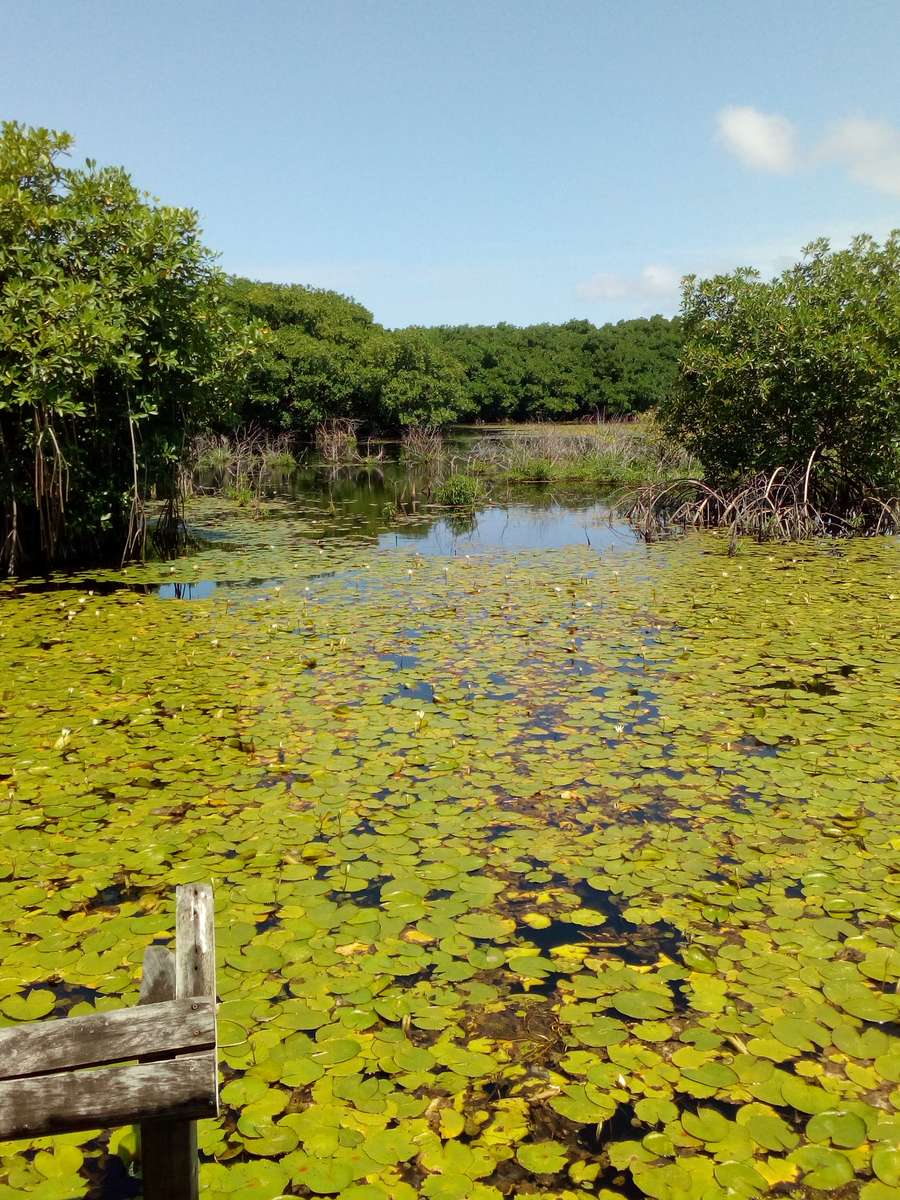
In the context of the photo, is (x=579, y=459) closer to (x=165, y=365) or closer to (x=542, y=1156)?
(x=165, y=365)

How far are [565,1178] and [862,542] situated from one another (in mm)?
13680

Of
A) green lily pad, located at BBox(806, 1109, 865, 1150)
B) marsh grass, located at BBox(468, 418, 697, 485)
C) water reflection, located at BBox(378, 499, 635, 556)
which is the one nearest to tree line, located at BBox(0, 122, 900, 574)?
water reflection, located at BBox(378, 499, 635, 556)

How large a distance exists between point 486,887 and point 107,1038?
2.71m

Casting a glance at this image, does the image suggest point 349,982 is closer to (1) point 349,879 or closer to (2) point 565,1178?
(1) point 349,879

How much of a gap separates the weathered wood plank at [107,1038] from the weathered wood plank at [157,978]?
0.11 metres

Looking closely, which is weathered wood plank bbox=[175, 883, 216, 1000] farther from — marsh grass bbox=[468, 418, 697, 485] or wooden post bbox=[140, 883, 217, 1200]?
marsh grass bbox=[468, 418, 697, 485]

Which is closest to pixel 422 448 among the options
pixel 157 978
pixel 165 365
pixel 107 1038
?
pixel 165 365

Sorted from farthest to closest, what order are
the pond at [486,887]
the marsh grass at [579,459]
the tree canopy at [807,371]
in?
1. the marsh grass at [579,459]
2. the tree canopy at [807,371]
3. the pond at [486,887]

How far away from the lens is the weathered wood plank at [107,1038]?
62.3 inches

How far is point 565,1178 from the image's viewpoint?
2.60 m

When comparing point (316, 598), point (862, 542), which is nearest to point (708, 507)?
point (862, 542)

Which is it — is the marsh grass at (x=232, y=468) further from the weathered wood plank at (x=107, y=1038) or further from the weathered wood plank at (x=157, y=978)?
the weathered wood plank at (x=107, y=1038)

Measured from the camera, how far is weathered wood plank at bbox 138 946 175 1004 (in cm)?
179

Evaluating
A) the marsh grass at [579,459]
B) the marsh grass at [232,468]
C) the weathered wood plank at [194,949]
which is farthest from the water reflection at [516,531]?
the weathered wood plank at [194,949]
